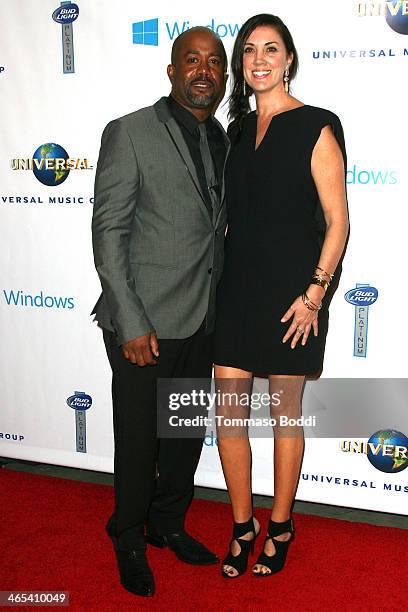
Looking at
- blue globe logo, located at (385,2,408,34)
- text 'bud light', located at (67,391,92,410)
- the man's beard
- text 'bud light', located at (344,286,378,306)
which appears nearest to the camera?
the man's beard

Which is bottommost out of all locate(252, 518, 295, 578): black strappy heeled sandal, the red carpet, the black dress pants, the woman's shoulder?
the red carpet

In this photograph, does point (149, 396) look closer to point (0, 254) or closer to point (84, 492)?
point (84, 492)

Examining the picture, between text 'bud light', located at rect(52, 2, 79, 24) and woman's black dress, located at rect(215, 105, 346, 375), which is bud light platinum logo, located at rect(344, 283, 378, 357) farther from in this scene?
text 'bud light', located at rect(52, 2, 79, 24)

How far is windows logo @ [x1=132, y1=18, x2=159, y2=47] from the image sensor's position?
301 centimetres

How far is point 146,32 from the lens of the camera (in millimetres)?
3023

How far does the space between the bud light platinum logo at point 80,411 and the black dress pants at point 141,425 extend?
0.90 meters

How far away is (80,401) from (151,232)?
1.40 m

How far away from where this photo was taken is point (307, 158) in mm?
2262

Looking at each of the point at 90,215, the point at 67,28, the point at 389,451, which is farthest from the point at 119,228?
the point at 389,451

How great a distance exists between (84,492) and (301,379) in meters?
1.34

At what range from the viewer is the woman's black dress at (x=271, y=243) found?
2.30 meters

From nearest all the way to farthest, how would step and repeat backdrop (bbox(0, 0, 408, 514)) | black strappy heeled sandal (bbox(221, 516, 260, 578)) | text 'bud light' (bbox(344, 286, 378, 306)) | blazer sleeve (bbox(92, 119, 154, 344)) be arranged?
blazer sleeve (bbox(92, 119, 154, 344))
black strappy heeled sandal (bbox(221, 516, 260, 578))
step and repeat backdrop (bbox(0, 0, 408, 514))
text 'bud light' (bbox(344, 286, 378, 306))

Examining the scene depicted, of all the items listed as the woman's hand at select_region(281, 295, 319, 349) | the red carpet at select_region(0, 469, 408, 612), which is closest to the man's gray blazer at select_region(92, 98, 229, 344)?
the woman's hand at select_region(281, 295, 319, 349)

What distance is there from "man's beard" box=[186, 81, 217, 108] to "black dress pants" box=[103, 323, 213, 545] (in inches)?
29.8
